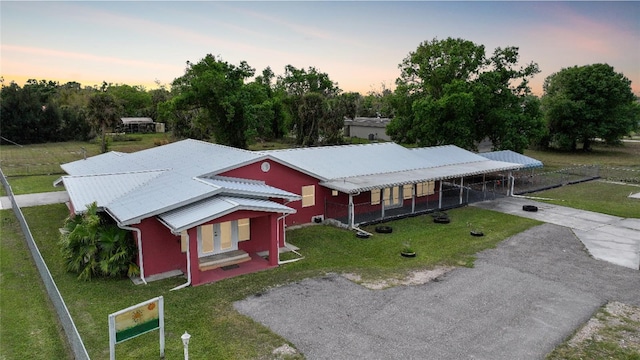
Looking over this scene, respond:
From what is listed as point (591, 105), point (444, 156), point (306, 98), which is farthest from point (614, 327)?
point (591, 105)

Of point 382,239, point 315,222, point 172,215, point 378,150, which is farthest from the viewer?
point 378,150

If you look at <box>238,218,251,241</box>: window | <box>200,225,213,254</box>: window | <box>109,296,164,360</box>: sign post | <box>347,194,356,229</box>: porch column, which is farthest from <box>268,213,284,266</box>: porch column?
<box>109,296,164,360</box>: sign post

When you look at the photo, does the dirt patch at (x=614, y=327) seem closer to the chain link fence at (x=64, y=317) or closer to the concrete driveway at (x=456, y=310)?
the concrete driveway at (x=456, y=310)

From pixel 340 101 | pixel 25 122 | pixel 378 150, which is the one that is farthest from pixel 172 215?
pixel 25 122

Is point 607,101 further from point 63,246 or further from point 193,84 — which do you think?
point 63,246

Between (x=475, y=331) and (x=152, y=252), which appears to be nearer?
(x=475, y=331)

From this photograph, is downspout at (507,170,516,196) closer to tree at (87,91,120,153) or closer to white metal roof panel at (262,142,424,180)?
white metal roof panel at (262,142,424,180)

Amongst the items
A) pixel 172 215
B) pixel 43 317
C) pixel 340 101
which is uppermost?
pixel 340 101
